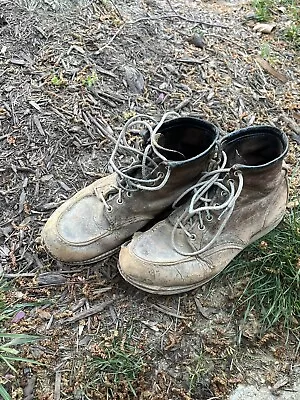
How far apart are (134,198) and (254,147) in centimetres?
46

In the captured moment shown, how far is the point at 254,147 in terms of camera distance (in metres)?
2.10

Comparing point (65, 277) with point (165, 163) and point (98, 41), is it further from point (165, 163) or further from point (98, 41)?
point (98, 41)

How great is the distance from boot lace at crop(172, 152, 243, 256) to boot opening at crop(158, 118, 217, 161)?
9cm

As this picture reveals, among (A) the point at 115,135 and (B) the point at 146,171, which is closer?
(B) the point at 146,171

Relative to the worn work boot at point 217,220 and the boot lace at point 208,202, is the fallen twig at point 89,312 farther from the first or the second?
the boot lace at point 208,202

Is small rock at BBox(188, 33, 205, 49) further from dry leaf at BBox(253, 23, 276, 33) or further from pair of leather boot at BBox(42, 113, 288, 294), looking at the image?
pair of leather boot at BBox(42, 113, 288, 294)

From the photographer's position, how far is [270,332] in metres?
2.04

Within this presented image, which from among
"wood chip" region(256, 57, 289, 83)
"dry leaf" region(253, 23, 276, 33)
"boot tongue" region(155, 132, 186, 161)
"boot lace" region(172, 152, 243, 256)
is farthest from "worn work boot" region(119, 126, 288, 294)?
"dry leaf" region(253, 23, 276, 33)

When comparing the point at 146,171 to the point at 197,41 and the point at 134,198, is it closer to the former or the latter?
the point at 134,198

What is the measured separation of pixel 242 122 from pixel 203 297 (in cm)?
95

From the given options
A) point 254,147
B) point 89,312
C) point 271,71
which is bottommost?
point 89,312

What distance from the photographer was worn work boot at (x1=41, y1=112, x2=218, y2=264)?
204 cm

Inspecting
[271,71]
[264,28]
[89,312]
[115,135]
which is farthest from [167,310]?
[264,28]

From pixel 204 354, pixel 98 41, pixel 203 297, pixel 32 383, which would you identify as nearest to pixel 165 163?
pixel 203 297
